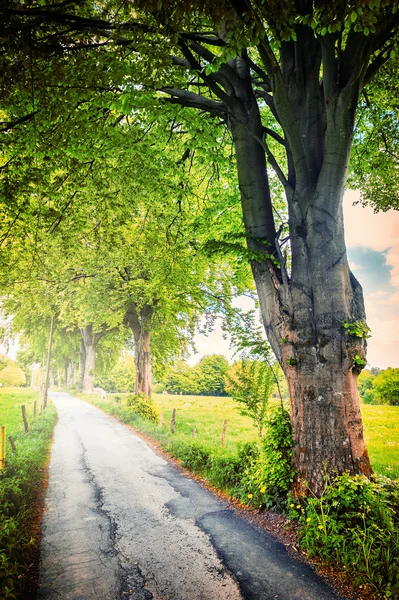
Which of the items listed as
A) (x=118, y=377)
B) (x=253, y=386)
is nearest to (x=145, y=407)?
(x=253, y=386)

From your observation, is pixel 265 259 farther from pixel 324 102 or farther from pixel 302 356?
pixel 324 102

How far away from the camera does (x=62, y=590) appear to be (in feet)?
12.9

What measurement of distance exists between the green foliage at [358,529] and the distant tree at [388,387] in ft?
66.6

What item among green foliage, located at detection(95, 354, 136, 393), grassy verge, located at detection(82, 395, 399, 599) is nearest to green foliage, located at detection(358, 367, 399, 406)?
grassy verge, located at detection(82, 395, 399, 599)

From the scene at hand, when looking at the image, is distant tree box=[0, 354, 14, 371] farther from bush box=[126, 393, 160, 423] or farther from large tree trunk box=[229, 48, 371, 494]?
large tree trunk box=[229, 48, 371, 494]

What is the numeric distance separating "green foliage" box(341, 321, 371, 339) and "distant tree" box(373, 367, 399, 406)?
66.2 ft

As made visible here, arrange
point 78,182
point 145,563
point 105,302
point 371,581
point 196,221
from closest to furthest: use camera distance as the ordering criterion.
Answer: point 371,581
point 145,563
point 78,182
point 196,221
point 105,302

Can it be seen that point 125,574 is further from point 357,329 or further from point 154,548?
point 357,329

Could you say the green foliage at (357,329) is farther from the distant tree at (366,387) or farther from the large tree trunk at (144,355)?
the distant tree at (366,387)

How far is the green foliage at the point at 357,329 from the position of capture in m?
5.09

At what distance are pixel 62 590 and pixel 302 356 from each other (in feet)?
14.3

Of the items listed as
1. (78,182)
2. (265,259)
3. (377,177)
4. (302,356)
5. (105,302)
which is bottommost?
(302,356)

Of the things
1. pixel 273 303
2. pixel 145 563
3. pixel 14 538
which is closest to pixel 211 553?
pixel 145 563

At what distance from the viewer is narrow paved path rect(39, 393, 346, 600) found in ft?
12.7
